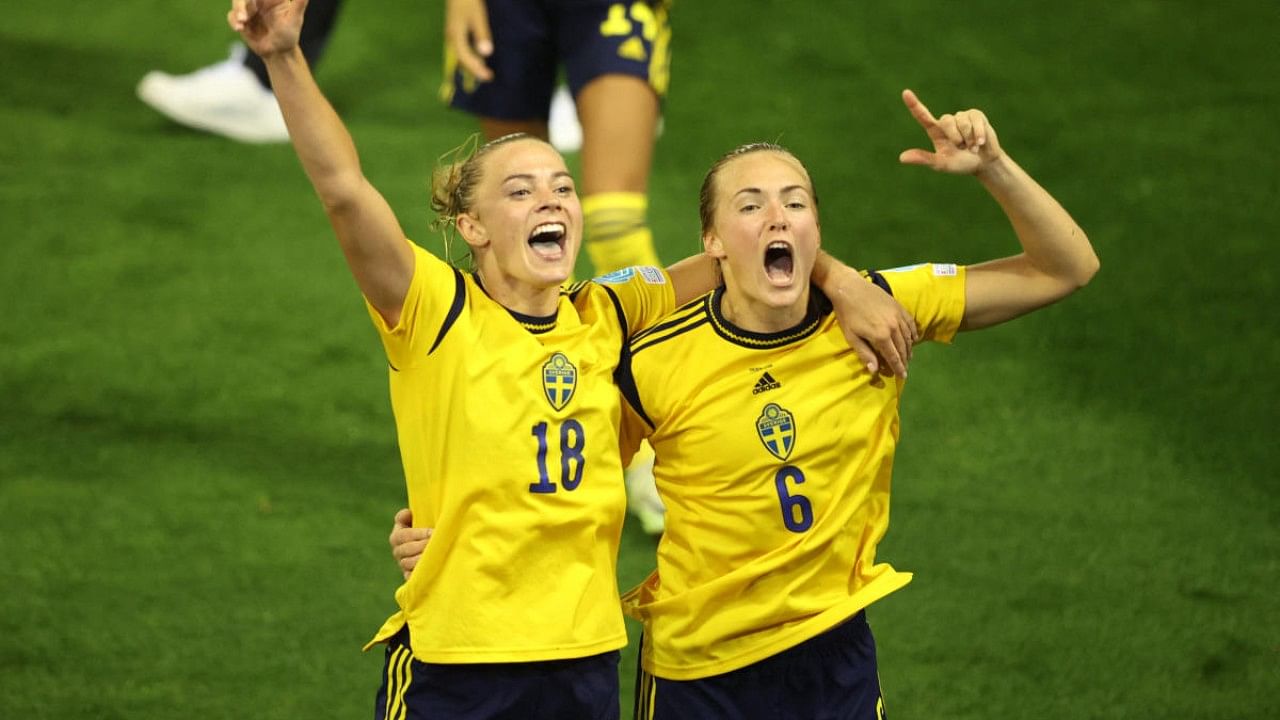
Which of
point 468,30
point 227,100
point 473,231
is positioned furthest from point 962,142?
point 227,100

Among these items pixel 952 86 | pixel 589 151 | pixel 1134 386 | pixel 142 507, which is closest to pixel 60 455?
pixel 142 507

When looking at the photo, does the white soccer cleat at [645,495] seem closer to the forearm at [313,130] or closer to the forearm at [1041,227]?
the forearm at [1041,227]

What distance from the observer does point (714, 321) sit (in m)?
2.88

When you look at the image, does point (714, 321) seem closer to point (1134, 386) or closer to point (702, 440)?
point (702, 440)

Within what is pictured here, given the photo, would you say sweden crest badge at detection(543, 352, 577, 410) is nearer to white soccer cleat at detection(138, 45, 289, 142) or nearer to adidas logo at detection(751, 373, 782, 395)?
adidas logo at detection(751, 373, 782, 395)

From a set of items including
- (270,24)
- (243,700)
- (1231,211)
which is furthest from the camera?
(1231,211)

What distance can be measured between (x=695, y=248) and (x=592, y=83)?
74.4 inches

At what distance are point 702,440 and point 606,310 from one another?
0.29m

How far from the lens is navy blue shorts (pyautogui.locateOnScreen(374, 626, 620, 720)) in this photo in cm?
264

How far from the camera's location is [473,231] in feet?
9.21

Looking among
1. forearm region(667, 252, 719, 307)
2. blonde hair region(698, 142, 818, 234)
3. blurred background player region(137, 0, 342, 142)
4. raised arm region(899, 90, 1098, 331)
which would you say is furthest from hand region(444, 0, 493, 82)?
blurred background player region(137, 0, 342, 142)

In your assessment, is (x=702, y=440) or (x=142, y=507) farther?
(x=142, y=507)

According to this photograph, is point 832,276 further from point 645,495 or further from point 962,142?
point 645,495

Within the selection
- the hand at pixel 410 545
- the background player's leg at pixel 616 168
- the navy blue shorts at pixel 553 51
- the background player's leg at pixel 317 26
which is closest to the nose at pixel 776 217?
the hand at pixel 410 545
